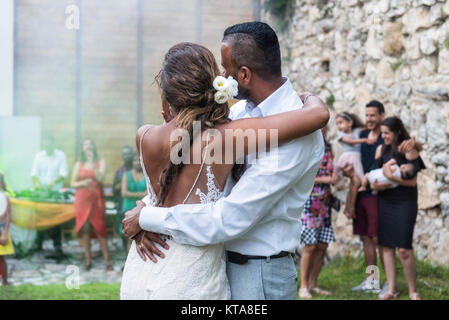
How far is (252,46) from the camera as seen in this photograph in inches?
81.4

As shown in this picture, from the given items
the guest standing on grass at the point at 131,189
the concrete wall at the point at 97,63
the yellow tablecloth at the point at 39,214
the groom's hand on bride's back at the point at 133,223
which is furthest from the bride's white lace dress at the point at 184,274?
the concrete wall at the point at 97,63

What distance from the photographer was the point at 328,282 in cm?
571

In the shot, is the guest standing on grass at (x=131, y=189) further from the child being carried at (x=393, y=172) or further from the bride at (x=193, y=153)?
the bride at (x=193, y=153)

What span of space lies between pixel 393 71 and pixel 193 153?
4.43 m

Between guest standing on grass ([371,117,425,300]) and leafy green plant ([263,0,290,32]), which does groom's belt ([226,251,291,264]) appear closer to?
guest standing on grass ([371,117,425,300])

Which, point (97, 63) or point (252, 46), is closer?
point (252, 46)

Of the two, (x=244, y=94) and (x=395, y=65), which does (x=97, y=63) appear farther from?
(x=244, y=94)

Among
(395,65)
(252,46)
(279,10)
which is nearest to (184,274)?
(252,46)

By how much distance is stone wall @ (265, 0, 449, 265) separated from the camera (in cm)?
514

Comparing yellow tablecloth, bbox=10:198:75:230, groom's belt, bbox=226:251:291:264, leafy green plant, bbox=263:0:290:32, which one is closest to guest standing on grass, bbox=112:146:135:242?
yellow tablecloth, bbox=10:198:75:230

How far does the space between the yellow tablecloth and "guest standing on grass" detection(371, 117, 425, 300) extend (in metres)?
4.16
